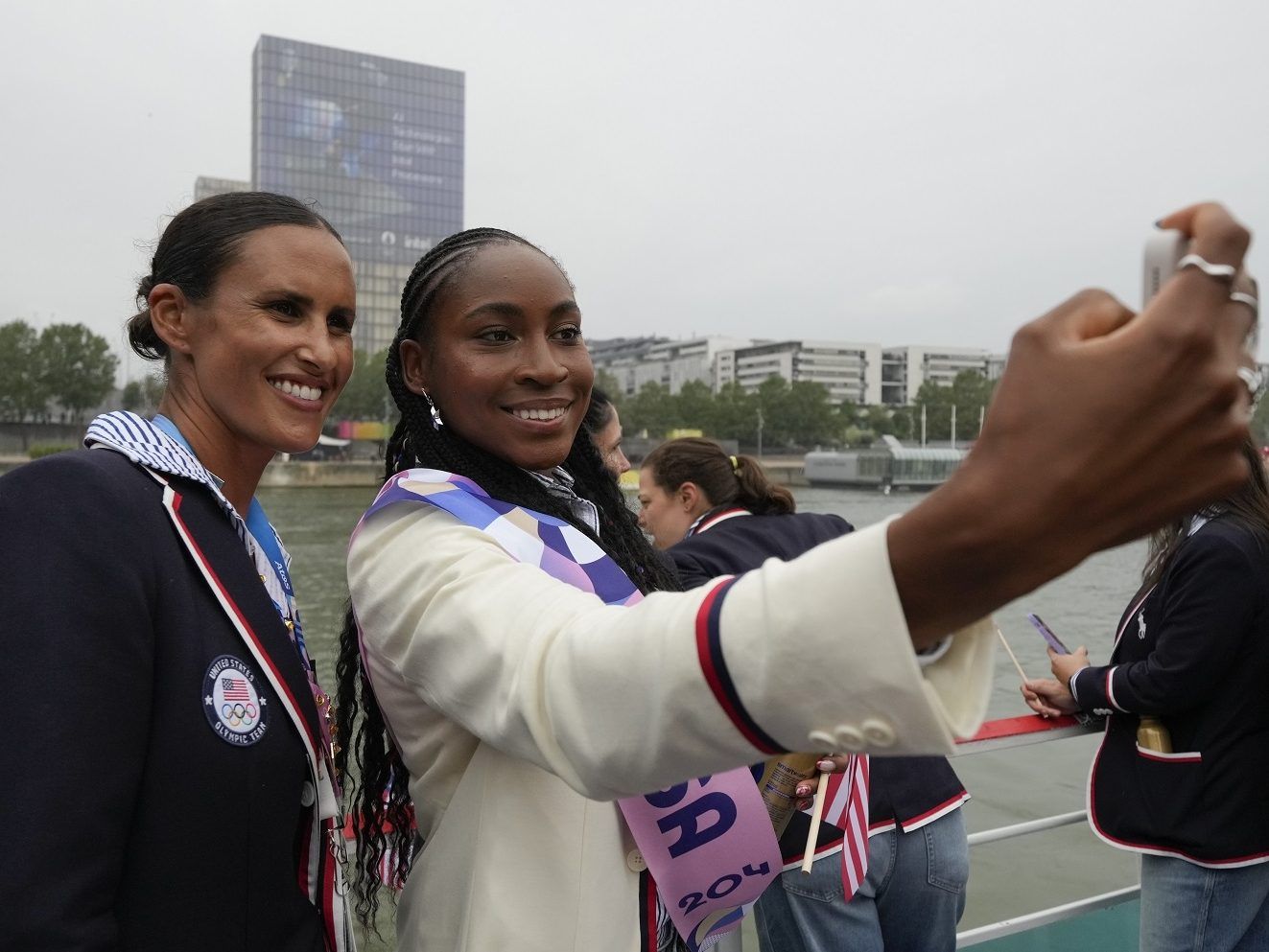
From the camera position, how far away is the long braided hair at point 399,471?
1561 millimetres

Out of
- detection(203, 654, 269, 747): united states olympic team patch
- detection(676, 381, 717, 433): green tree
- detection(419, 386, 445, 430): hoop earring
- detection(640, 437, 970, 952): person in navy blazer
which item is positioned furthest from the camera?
detection(676, 381, 717, 433): green tree

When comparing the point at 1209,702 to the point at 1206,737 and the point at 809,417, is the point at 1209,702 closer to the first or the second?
the point at 1206,737

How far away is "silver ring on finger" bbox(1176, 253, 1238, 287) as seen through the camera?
0.66 m

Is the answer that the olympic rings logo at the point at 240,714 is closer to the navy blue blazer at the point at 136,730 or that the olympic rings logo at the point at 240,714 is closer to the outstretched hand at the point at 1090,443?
the navy blue blazer at the point at 136,730

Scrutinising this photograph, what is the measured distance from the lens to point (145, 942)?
3.94 ft

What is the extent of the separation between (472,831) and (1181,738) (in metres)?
1.98

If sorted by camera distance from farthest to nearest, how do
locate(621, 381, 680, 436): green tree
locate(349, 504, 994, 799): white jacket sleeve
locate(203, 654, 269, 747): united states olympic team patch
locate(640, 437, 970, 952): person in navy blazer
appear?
locate(621, 381, 680, 436): green tree, locate(640, 437, 970, 952): person in navy blazer, locate(203, 654, 269, 747): united states olympic team patch, locate(349, 504, 994, 799): white jacket sleeve

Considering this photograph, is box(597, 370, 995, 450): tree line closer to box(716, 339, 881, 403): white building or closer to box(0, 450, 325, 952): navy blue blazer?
box(716, 339, 881, 403): white building

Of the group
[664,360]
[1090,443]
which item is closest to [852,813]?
[1090,443]

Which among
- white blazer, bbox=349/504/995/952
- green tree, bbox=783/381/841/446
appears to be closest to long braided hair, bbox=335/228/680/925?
white blazer, bbox=349/504/995/952

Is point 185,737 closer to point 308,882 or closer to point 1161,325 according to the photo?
point 308,882

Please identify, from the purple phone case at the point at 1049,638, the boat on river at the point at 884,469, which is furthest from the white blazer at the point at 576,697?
the boat on river at the point at 884,469

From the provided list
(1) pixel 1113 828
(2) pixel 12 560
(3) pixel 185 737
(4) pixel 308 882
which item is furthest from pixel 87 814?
(1) pixel 1113 828

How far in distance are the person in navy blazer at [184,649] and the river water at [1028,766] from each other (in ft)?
1.53
